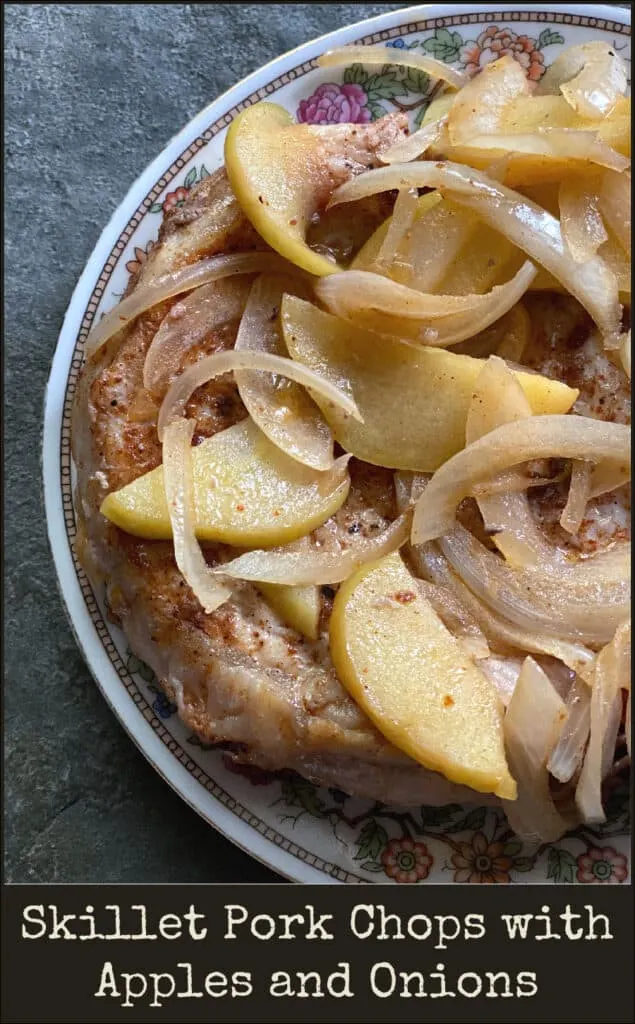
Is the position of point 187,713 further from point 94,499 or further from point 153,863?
point 153,863

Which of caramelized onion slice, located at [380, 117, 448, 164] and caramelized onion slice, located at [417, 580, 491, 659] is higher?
caramelized onion slice, located at [380, 117, 448, 164]

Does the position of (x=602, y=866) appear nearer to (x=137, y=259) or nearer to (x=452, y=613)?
(x=452, y=613)

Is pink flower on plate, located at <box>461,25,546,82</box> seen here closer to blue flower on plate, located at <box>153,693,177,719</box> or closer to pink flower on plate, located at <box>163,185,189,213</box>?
pink flower on plate, located at <box>163,185,189,213</box>

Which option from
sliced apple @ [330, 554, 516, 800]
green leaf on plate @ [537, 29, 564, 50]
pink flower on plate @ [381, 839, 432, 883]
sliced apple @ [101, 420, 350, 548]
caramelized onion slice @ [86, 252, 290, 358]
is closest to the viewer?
sliced apple @ [330, 554, 516, 800]

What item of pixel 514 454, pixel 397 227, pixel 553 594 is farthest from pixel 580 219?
pixel 553 594

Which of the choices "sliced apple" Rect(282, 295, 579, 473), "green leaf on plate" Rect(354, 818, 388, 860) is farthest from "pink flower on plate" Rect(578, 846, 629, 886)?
"sliced apple" Rect(282, 295, 579, 473)

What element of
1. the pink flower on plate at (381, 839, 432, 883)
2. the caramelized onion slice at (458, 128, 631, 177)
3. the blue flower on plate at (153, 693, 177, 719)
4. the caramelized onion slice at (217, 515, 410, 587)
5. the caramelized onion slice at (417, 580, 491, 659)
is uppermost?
the caramelized onion slice at (458, 128, 631, 177)

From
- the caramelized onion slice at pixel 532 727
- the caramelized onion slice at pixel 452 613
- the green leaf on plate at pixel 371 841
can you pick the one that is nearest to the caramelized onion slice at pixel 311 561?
the caramelized onion slice at pixel 452 613
